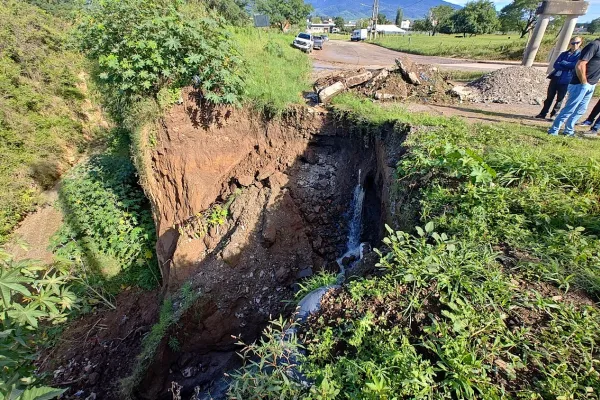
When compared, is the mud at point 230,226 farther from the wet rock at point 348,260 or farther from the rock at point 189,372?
the wet rock at point 348,260

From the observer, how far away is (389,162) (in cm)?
444

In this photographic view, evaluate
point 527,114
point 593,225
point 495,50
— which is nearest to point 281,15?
point 495,50

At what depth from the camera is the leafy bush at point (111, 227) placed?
7.36 m

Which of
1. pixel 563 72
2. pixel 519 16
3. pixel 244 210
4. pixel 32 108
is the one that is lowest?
pixel 244 210

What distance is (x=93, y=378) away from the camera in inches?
Result: 214

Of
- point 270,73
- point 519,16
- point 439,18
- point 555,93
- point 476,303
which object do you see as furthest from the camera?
point 439,18

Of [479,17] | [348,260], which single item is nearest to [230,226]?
[348,260]

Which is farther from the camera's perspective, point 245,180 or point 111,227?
point 111,227

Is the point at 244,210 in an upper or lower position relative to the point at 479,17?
lower

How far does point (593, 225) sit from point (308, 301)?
266cm

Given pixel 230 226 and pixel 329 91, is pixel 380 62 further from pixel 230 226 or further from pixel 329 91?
pixel 230 226

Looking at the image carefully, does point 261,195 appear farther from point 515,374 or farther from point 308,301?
point 515,374

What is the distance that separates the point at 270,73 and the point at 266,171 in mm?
2233

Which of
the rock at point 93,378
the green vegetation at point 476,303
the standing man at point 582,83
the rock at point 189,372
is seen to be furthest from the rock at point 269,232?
the standing man at point 582,83
